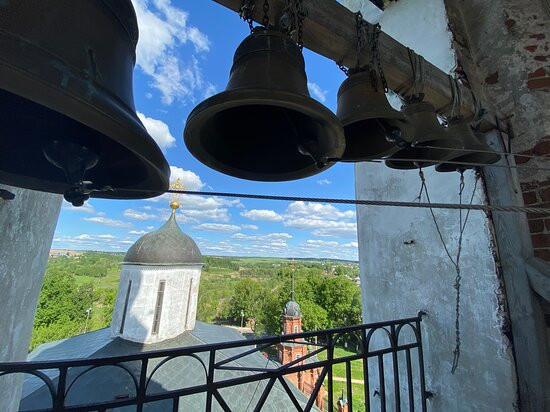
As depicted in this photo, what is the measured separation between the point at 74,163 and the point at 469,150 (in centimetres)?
181

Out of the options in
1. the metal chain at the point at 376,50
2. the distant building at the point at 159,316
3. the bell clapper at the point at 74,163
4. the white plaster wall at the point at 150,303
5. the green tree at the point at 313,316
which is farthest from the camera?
the green tree at the point at 313,316

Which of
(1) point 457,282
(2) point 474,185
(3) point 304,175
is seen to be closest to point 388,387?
(1) point 457,282

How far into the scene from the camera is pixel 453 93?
179 centimetres

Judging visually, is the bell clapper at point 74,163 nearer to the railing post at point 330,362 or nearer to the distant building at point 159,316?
the railing post at point 330,362

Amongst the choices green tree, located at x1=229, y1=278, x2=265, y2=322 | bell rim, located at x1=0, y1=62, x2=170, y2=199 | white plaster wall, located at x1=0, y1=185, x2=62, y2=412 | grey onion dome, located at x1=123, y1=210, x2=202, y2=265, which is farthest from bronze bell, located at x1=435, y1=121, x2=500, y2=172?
green tree, located at x1=229, y1=278, x2=265, y2=322

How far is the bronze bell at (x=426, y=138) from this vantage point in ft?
4.71

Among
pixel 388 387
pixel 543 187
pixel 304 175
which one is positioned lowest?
pixel 388 387

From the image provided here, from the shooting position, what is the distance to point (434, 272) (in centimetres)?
222

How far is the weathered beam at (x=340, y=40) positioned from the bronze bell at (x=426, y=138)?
0.70 ft

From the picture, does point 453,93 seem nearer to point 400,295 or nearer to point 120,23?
point 400,295

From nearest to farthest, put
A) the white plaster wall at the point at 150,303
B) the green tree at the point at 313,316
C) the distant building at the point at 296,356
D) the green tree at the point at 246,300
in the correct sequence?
the white plaster wall at the point at 150,303 < the distant building at the point at 296,356 < the green tree at the point at 313,316 < the green tree at the point at 246,300

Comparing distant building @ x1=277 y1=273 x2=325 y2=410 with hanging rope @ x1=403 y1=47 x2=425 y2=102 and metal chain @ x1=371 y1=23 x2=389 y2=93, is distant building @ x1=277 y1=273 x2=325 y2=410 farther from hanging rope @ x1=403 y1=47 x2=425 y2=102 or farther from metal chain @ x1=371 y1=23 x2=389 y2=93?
metal chain @ x1=371 y1=23 x2=389 y2=93

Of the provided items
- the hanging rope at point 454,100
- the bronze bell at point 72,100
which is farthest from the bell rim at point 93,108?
the hanging rope at point 454,100

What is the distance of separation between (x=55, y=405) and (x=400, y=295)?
2410 mm
